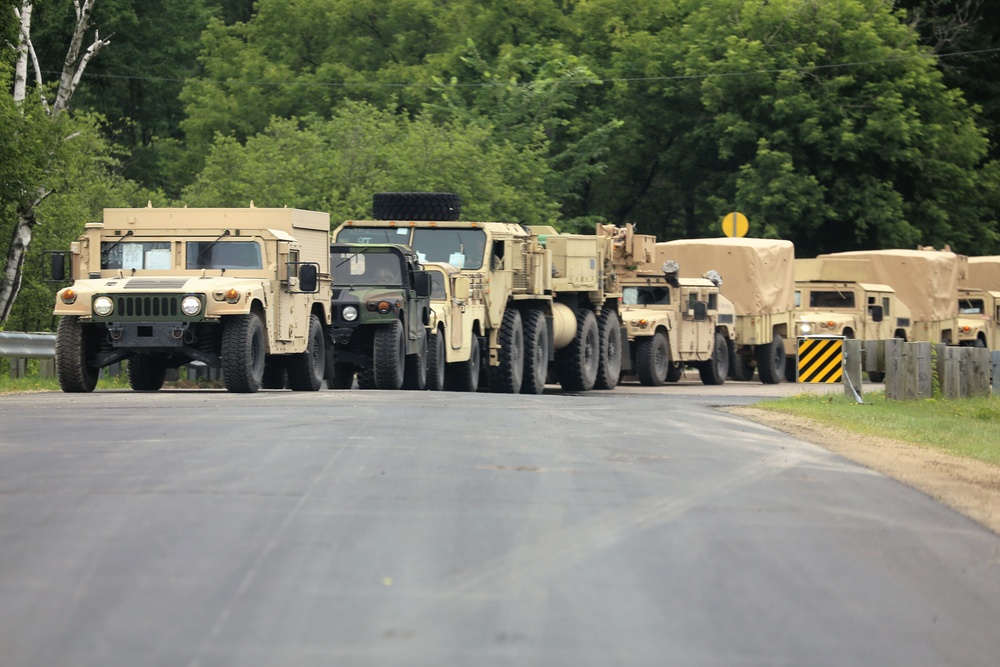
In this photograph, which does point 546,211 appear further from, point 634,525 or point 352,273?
point 634,525

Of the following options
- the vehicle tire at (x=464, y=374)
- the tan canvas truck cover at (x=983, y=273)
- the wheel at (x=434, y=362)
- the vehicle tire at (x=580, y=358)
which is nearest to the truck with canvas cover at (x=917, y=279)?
the tan canvas truck cover at (x=983, y=273)

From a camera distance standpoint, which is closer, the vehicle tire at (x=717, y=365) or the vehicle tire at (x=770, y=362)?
the vehicle tire at (x=717, y=365)

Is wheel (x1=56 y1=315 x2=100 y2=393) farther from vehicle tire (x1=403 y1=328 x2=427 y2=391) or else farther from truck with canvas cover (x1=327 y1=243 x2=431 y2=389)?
vehicle tire (x1=403 y1=328 x2=427 y2=391)

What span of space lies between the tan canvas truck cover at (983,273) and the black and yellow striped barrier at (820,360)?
21.1 metres

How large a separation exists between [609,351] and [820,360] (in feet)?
18.2

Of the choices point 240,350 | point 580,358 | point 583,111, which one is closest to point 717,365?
point 580,358

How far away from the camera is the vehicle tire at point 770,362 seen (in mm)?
38938

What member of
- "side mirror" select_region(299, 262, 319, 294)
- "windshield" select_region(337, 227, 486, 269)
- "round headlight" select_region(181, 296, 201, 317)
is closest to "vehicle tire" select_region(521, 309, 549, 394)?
"windshield" select_region(337, 227, 486, 269)

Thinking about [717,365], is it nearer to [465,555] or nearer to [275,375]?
[275,375]

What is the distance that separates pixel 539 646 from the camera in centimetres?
721

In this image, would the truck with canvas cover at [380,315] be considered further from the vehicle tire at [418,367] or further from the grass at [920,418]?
the grass at [920,418]

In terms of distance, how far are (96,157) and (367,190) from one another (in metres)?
6.33

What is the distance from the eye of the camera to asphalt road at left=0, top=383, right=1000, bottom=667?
23.9 feet

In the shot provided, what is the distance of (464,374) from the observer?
27.8 metres
